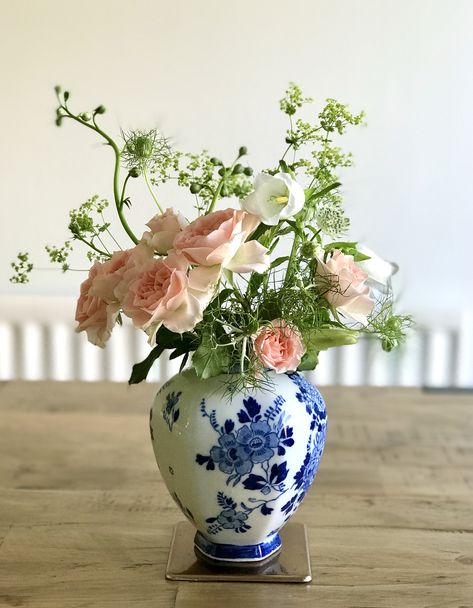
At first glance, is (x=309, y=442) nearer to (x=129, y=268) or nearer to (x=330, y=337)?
(x=330, y=337)

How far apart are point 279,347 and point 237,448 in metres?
0.11

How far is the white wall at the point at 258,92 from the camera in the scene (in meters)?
2.07

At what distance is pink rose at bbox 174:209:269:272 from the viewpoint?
2.51ft

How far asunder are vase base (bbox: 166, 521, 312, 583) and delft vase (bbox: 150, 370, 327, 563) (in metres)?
0.04

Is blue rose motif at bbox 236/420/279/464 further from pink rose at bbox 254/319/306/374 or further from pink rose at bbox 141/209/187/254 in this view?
pink rose at bbox 141/209/187/254

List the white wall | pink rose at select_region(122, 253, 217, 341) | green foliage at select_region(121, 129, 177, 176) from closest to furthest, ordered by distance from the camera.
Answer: pink rose at select_region(122, 253, 217, 341) < green foliage at select_region(121, 129, 177, 176) < the white wall

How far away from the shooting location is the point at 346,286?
0.83 meters

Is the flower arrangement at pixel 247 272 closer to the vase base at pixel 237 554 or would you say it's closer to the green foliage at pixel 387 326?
the green foliage at pixel 387 326

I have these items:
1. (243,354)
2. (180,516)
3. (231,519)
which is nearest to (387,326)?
(243,354)

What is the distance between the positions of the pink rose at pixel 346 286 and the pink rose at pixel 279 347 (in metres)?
0.06

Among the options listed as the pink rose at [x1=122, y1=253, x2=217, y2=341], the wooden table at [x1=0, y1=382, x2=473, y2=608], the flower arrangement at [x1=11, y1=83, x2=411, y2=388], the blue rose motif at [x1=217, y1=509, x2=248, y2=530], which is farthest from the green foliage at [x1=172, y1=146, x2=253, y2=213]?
the wooden table at [x1=0, y1=382, x2=473, y2=608]

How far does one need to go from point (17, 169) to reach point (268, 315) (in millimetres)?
1514

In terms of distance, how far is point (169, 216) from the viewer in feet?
2.80

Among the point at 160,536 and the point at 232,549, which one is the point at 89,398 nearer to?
the point at 160,536
